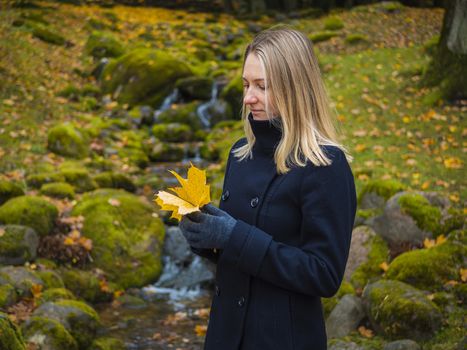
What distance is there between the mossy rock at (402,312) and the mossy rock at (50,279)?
3347 mm

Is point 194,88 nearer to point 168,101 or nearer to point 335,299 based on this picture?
point 168,101

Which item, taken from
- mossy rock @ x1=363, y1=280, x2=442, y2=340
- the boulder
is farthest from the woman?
the boulder

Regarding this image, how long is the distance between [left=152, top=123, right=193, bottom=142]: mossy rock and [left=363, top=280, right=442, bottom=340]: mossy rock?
25.3 feet

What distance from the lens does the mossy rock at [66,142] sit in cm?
995

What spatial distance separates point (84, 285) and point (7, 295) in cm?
124

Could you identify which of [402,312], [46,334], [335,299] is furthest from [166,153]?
[402,312]

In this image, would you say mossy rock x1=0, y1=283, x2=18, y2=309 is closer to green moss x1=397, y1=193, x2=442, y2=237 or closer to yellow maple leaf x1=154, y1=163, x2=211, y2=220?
yellow maple leaf x1=154, y1=163, x2=211, y2=220

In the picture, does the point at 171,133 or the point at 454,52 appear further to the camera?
the point at 171,133

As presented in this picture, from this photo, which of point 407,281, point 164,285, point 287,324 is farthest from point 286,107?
point 164,285

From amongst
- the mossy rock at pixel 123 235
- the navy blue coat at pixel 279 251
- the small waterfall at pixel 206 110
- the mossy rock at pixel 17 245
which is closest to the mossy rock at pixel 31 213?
the mossy rock at pixel 17 245

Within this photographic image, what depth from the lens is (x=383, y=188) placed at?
6.99 meters

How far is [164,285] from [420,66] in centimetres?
794

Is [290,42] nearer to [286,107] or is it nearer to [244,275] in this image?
[286,107]

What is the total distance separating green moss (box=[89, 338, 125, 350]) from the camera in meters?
5.41
